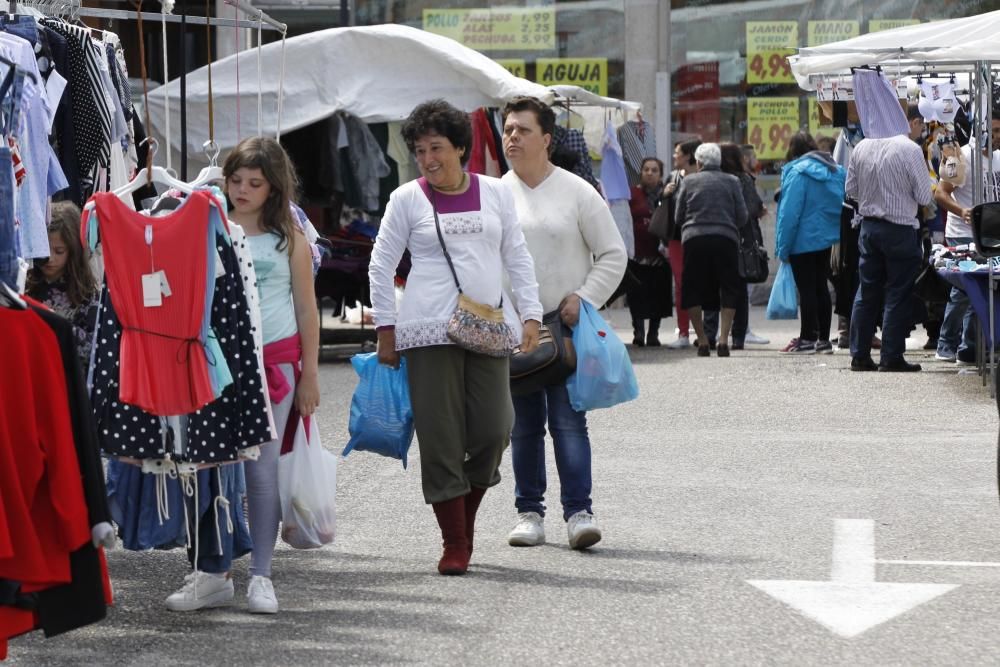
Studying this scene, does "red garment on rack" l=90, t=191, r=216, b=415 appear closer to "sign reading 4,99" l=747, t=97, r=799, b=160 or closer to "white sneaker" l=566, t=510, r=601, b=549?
"white sneaker" l=566, t=510, r=601, b=549

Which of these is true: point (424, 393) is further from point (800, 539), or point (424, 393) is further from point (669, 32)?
point (669, 32)

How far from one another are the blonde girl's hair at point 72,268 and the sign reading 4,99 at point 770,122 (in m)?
16.5

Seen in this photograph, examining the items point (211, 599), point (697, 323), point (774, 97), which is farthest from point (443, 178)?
point (774, 97)

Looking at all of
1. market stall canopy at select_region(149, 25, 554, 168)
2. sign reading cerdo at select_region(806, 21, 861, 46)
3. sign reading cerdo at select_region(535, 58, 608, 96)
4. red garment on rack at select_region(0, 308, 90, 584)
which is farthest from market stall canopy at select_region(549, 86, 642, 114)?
red garment on rack at select_region(0, 308, 90, 584)

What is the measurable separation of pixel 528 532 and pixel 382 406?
866 millimetres

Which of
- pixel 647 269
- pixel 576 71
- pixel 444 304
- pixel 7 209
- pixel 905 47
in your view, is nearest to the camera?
pixel 7 209

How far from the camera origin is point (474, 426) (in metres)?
6.74

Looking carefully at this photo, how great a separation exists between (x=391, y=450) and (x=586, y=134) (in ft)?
34.5

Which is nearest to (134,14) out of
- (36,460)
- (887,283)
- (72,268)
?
(72,268)

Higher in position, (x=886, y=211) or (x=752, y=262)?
(x=886, y=211)

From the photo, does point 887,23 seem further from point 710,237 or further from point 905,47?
point 905,47

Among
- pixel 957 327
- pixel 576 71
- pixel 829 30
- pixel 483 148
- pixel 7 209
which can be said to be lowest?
pixel 957 327

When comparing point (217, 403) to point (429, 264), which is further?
point (429, 264)

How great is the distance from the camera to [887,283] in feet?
44.9
